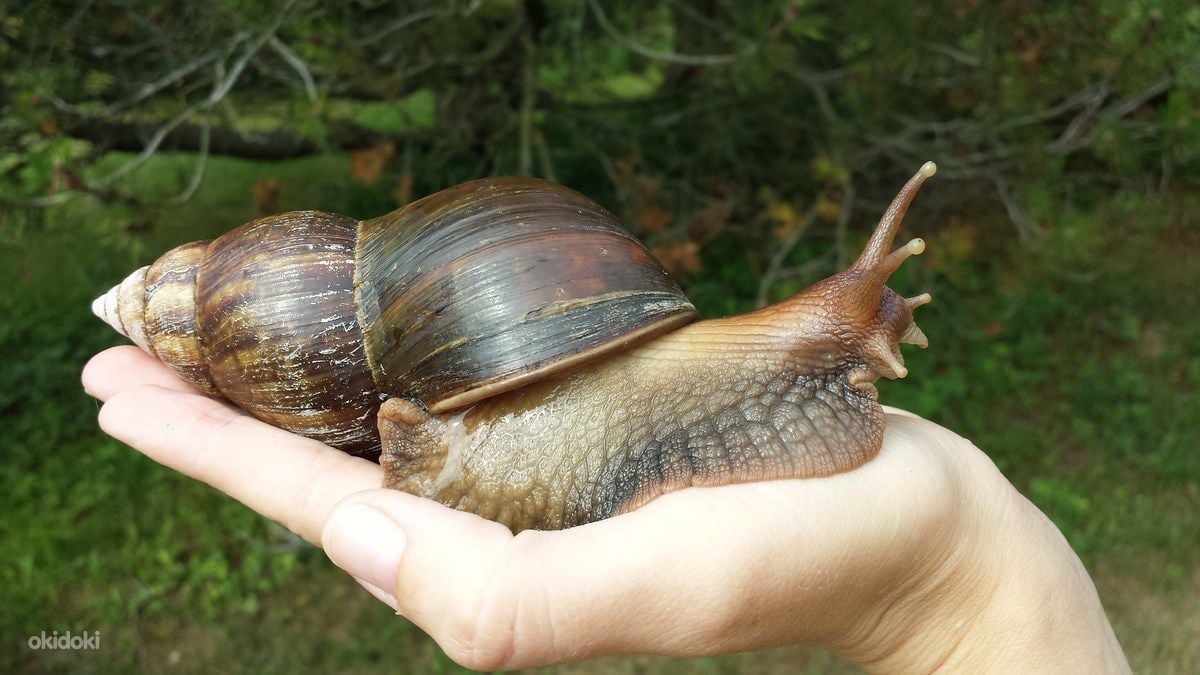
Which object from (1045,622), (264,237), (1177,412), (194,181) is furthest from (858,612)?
(1177,412)

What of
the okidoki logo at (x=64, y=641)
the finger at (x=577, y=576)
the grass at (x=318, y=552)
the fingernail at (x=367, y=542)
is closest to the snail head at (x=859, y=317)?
the finger at (x=577, y=576)

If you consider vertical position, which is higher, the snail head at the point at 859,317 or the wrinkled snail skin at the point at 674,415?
the snail head at the point at 859,317

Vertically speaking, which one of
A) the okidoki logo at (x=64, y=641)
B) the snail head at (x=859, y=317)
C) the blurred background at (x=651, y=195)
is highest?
the snail head at (x=859, y=317)

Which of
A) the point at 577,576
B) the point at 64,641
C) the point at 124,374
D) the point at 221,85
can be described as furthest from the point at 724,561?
the point at 64,641

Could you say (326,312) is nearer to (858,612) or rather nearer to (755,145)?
(858,612)

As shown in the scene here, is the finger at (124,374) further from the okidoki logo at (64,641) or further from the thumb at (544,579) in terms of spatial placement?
the okidoki logo at (64,641)

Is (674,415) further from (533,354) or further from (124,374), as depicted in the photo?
(124,374)
